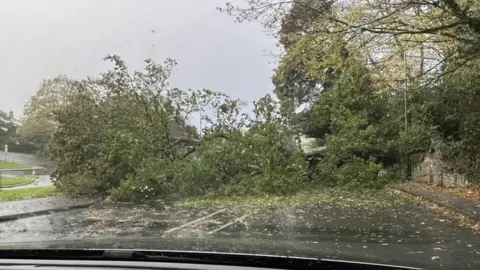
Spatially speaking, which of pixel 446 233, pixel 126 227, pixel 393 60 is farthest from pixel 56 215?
pixel 393 60

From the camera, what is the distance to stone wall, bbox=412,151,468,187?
13.3 m

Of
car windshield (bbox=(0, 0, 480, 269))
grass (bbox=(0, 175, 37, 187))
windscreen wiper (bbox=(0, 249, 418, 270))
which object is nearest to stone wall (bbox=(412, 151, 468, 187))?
car windshield (bbox=(0, 0, 480, 269))

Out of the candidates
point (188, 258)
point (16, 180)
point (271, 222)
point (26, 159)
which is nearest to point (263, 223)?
point (271, 222)

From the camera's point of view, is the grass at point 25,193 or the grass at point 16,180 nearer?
the grass at point 25,193

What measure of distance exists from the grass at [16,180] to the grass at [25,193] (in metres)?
1.01

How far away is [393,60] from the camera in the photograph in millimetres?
14914

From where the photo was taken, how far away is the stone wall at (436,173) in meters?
13.3

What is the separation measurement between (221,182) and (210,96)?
9.88 ft

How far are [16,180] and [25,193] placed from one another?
8.64 feet

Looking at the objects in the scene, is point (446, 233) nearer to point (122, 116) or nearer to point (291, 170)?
point (291, 170)

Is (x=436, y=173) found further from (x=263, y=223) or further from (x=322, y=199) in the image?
(x=263, y=223)

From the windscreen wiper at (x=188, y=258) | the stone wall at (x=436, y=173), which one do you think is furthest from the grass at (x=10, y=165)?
the windscreen wiper at (x=188, y=258)

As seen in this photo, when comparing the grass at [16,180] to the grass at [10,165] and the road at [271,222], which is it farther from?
the road at [271,222]

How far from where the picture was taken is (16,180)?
14.7 meters
